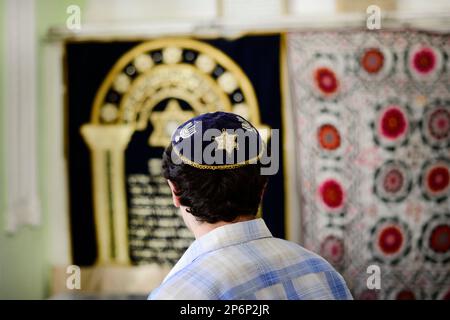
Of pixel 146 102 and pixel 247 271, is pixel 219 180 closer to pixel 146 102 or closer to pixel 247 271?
pixel 247 271

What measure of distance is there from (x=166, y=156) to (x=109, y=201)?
71.1 inches

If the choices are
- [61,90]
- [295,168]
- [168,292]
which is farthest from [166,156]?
[61,90]

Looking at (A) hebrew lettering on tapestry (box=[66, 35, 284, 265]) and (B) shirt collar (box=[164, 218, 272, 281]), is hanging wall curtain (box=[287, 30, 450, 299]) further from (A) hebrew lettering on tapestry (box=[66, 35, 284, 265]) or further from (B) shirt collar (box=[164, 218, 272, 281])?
(B) shirt collar (box=[164, 218, 272, 281])

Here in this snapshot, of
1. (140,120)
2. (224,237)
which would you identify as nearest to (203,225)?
(224,237)

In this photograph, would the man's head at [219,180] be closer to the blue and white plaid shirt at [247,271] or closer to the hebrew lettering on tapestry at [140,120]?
the blue and white plaid shirt at [247,271]

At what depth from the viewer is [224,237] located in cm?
86

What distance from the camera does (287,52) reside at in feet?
8.38

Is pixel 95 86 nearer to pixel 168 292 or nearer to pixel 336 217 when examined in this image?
pixel 336 217

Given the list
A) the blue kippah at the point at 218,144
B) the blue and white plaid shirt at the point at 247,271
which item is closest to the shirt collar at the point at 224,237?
the blue and white plaid shirt at the point at 247,271

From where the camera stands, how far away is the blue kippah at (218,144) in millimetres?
910

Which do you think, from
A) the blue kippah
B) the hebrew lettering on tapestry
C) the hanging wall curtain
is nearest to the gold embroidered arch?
the hebrew lettering on tapestry

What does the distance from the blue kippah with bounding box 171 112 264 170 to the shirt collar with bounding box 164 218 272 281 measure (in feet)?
0.37

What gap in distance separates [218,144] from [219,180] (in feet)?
0.21
